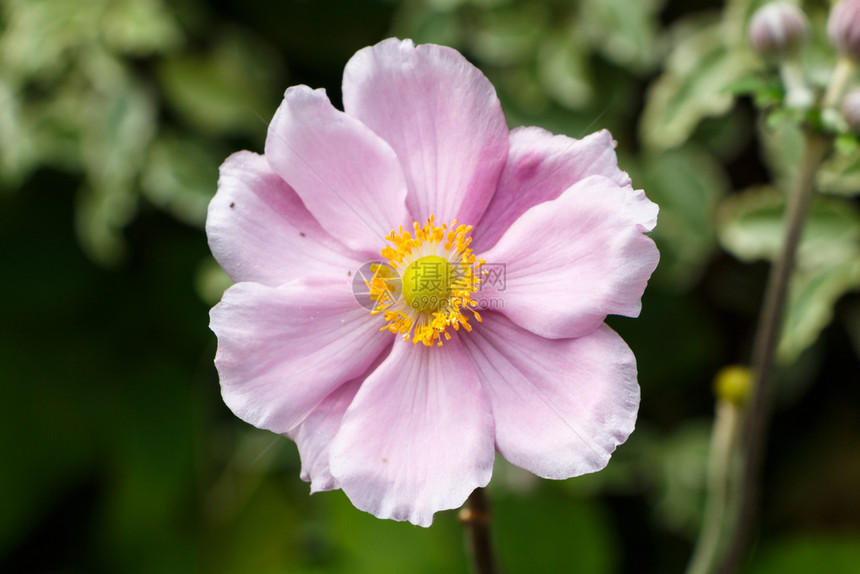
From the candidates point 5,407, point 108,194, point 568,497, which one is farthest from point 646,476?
point 5,407

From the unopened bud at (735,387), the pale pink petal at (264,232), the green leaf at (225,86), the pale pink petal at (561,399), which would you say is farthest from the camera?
the green leaf at (225,86)

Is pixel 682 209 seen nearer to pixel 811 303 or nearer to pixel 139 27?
→ pixel 811 303

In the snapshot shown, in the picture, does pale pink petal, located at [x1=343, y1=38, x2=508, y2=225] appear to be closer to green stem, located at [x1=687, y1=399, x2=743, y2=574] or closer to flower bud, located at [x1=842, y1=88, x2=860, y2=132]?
flower bud, located at [x1=842, y1=88, x2=860, y2=132]

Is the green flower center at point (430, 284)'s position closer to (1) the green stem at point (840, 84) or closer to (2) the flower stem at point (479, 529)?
(2) the flower stem at point (479, 529)

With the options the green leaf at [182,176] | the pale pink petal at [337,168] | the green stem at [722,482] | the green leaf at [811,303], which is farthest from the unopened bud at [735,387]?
the green leaf at [182,176]

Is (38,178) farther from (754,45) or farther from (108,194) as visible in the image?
(754,45)

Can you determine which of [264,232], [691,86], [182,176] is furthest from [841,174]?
[182,176]
